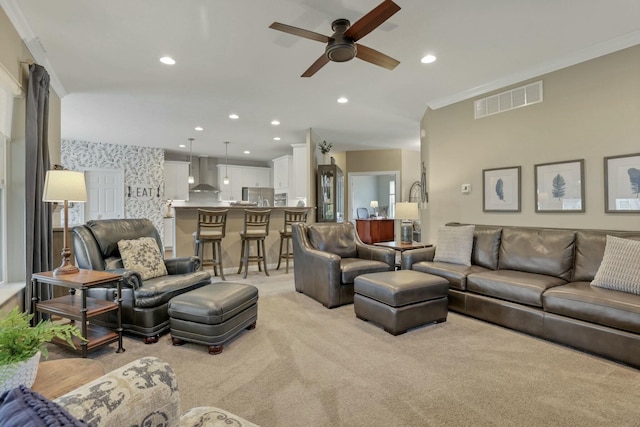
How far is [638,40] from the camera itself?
2.96 m

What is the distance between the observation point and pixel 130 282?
2.62 meters

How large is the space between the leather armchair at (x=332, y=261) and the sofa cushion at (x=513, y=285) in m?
1.01

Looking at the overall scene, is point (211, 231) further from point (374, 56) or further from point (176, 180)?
point (176, 180)

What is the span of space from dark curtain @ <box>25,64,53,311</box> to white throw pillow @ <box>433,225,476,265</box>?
4089mm

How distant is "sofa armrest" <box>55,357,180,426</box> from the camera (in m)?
0.68

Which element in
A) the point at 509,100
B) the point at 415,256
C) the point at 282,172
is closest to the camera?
the point at 415,256

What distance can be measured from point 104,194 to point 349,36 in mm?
7278

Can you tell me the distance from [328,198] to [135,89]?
152 inches

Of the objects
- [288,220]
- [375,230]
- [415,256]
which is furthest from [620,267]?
[375,230]

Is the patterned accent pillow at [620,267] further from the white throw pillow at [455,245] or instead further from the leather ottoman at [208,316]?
the leather ottoman at [208,316]

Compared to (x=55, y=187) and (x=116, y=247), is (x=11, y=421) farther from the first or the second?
(x=116, y=247)

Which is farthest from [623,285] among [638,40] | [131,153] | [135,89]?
[131,153]

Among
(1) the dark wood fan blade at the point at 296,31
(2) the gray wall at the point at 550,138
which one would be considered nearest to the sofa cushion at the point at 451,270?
(2) the gray wall at the point at 550,138

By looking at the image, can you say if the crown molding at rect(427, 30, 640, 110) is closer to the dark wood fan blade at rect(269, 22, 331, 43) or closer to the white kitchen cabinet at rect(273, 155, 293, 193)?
the dark wood fan blade at rect(269, 22, 331, 43)
